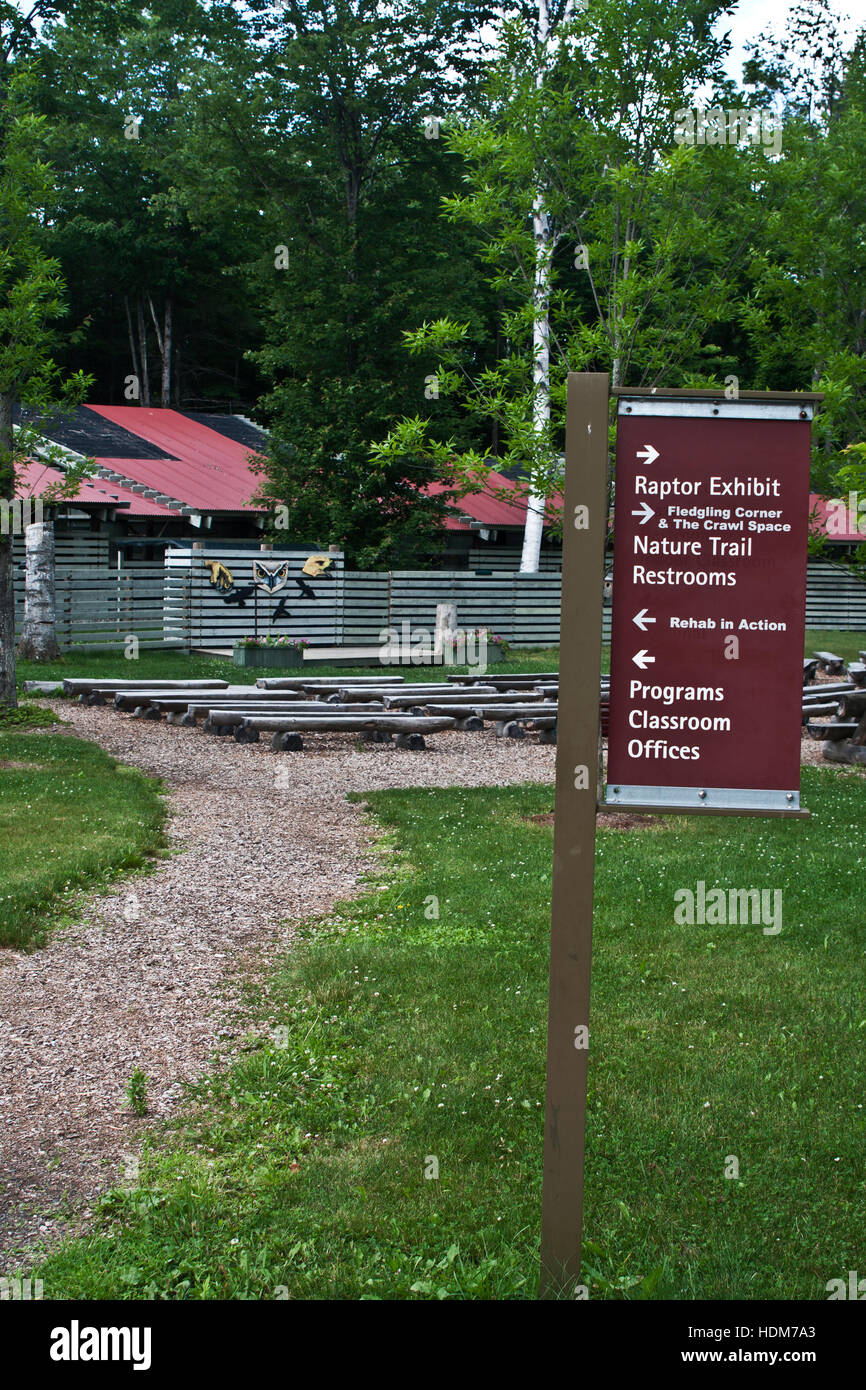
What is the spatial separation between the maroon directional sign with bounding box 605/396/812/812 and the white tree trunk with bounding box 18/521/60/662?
2027cm

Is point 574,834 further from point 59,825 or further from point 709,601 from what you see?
point 59,825

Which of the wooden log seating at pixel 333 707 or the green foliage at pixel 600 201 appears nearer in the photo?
the green foliage at pixel 600 201

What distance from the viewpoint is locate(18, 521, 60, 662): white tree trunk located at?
76.4ft

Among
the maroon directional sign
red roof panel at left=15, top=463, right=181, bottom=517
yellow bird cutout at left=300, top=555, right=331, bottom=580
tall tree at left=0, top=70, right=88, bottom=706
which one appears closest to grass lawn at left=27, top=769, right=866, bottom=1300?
the maroon directional sign

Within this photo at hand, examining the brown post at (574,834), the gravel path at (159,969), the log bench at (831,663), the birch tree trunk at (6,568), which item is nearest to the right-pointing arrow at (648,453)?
the brown post at (574,834)

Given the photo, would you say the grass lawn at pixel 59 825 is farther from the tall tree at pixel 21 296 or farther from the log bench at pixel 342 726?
the tall tree at pixel 21 296

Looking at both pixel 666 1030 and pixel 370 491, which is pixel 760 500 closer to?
pixel 666 1030

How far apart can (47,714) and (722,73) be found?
1129 cm

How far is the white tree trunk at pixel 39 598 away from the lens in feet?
76.4

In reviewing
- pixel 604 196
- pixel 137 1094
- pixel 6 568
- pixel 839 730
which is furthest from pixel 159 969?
pixel 839 730

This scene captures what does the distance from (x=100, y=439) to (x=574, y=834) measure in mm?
33118

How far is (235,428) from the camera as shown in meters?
40.5

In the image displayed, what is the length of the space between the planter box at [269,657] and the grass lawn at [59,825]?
913 centimetres
